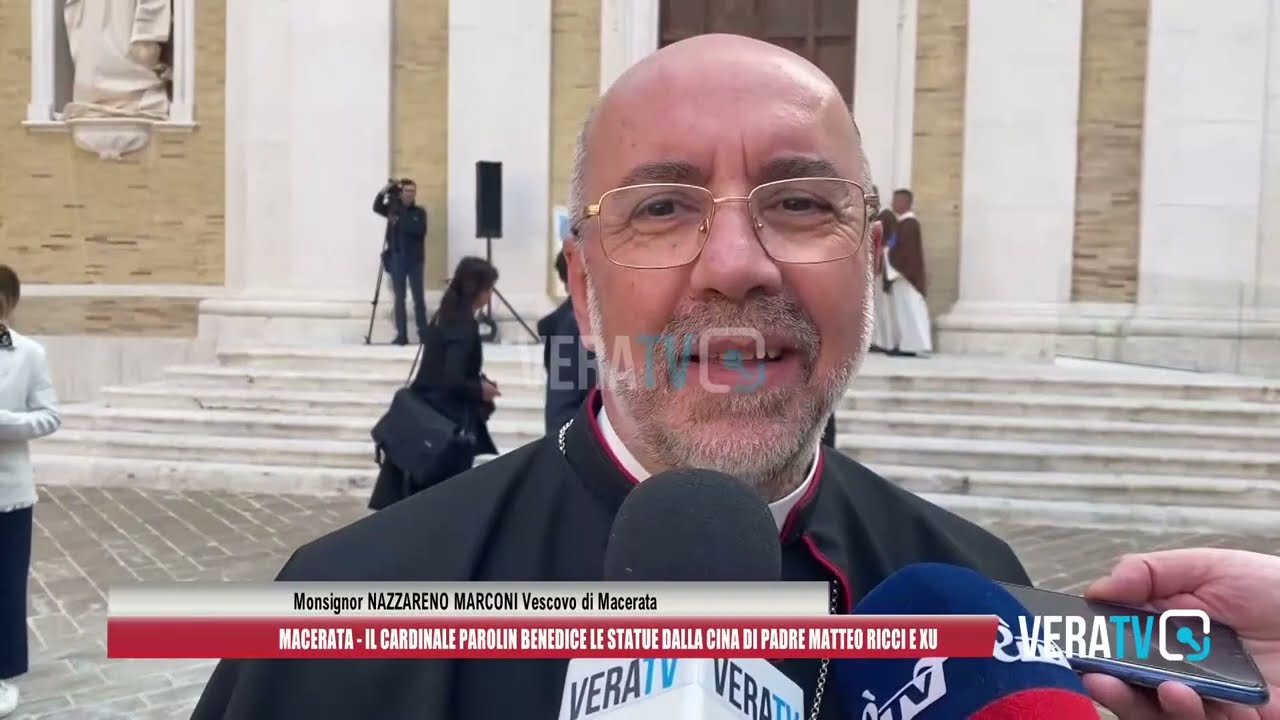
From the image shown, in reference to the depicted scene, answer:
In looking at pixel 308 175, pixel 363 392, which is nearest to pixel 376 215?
pixel 308 175

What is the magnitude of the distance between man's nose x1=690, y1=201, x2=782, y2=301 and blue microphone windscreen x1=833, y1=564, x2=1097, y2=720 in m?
0.35

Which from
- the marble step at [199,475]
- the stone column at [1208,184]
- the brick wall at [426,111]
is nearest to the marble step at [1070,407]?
the stone column at [1208,184]

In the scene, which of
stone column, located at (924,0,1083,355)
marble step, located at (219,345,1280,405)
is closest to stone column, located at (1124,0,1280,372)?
stone column, located at (924,0,1083,355)

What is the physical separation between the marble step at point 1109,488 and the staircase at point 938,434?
0.01 meters

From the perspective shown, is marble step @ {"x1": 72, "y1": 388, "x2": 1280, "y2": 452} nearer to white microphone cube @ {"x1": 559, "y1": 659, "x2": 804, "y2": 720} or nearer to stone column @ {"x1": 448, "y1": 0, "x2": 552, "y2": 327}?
stone column @ {"x1": 448, "y1": 0, "x2": 552, "y2": 327}

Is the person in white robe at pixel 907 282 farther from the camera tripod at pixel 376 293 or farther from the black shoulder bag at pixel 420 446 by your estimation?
the black shoulder bag at pixel 420 446

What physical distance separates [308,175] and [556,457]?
37.9 ft

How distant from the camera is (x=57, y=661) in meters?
4.67

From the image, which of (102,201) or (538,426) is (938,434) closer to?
(538,426)

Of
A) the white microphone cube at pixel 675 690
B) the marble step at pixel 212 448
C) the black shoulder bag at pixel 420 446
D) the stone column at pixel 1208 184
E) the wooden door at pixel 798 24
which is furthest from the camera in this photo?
the wooden door at pixel 798 24

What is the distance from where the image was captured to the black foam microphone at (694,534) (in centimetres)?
92

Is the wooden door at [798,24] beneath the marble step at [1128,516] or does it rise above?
above

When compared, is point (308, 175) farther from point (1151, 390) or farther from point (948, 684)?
point (948, 684)

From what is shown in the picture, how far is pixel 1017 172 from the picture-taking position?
11695mm
